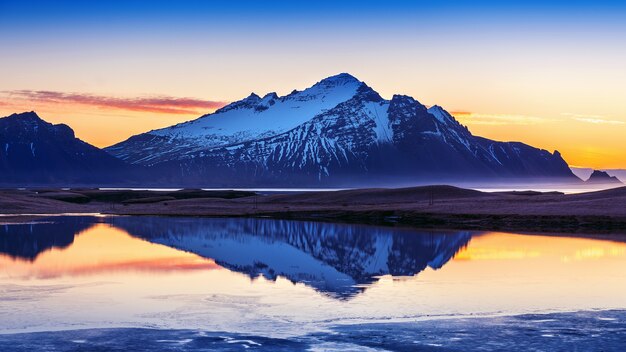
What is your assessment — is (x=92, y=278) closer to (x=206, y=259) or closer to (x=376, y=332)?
(x=206, y=259)

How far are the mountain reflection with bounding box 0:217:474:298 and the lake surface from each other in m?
0.17

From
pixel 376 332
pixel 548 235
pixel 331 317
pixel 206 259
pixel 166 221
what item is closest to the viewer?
pixel 376 332

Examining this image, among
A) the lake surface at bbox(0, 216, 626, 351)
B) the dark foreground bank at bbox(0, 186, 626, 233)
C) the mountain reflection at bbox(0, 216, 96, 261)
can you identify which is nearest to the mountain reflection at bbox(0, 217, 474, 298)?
the mountain reflection at bbox(0, 216, 96, 261)

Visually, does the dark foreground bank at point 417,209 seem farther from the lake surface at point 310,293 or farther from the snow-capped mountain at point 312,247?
the lake surface at point 310,293

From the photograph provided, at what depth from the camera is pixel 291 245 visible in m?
58.6

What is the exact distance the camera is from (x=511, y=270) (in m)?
41.8

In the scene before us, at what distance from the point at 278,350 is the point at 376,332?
3.71 m

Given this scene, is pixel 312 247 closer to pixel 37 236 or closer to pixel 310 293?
pixel 37 236

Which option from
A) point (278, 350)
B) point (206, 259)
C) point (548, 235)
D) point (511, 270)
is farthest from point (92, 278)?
point (548, 235)

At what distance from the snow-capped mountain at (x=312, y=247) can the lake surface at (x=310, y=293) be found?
187mm

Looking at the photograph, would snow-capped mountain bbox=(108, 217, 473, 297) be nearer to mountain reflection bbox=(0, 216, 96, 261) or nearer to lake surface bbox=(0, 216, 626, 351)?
lake surface bbox=(0, 216, 626, 351)

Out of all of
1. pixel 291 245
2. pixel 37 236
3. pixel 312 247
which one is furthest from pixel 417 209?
pixel 37 236

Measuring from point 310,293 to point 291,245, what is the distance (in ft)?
81.5

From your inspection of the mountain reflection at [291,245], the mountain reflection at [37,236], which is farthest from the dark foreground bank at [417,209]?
the mountain reflection at [37,236]
